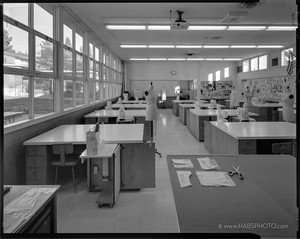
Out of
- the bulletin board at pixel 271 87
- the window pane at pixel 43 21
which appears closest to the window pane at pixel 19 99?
the window pane at pixel 43 21

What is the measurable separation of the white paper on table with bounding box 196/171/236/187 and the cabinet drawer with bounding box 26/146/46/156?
2.16 metres

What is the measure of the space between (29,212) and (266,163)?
2000mm

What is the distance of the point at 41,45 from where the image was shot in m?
4.21

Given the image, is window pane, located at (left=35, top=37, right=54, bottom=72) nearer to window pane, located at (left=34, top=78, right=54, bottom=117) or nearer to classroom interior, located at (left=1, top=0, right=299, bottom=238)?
classroom interior, located at (left=1, top=0, right=299, bottom=238)

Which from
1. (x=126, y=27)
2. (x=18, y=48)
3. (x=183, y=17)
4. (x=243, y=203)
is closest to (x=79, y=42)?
(x=126, y=27)

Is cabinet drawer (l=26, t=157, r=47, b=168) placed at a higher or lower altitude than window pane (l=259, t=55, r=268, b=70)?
lower

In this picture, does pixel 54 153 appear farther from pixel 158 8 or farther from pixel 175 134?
pixel 175 134

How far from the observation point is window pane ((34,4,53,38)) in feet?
13.1

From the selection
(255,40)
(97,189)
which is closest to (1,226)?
(97,189)

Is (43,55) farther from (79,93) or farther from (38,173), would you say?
(79,93)

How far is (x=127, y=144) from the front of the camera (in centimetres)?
373

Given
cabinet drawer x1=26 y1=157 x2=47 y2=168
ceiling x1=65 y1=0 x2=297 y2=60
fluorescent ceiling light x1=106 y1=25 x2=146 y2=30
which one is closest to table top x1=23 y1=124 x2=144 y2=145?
cabinet drawer x1=26 y1=157 x2=47 y2=168

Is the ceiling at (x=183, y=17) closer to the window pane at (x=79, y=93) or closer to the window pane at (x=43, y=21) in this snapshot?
the window pane at (x=43, y=21)

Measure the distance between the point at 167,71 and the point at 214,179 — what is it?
48.7 ft
